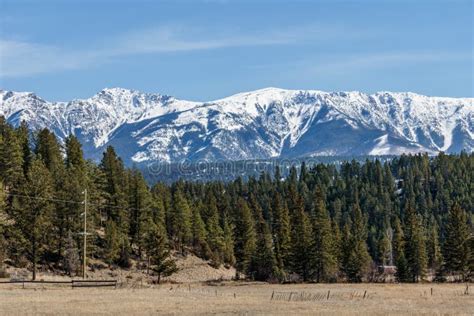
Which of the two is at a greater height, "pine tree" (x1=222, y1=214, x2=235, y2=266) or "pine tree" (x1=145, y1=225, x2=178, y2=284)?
"pine tree" (x1=145, y1=225, x2=178, y2=284)

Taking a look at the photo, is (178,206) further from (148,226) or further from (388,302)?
(388,302)

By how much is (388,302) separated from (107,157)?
85825mm

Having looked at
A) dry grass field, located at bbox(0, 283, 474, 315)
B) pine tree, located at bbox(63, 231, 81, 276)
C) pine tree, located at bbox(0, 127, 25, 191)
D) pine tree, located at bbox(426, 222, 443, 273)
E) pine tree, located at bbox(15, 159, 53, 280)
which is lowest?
pine tree, located at bbox(426, 222, 443, 273)

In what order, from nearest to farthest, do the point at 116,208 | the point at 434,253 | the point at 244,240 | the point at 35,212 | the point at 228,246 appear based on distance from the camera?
1. the point at 35,212
2. the point at 116,208
3. the point at 244,240
4. the point at 434,253
5. the point at 228,246

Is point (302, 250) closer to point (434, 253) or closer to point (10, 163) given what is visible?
point (10, 163)

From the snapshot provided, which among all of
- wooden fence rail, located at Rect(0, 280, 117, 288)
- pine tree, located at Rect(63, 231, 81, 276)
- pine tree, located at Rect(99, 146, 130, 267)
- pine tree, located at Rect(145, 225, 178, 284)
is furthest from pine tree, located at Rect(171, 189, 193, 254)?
wooden fence rail, located at Rect(0, 280, 117, 288)

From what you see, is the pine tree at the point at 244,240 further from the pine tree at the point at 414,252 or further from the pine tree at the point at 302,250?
the pine tree at the point at 414,252

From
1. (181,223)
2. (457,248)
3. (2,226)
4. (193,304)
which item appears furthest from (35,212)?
(457,248)

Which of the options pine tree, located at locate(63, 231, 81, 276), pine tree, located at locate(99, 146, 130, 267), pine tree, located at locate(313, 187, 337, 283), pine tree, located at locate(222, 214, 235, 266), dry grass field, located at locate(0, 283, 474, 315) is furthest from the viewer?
pine tree, located at locate(222, 214, 235, 266)

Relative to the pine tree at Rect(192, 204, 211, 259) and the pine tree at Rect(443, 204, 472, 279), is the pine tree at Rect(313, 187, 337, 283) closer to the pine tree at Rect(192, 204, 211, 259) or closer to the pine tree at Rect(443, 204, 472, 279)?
the pine tree at Rect(443, 204, 472, 279)

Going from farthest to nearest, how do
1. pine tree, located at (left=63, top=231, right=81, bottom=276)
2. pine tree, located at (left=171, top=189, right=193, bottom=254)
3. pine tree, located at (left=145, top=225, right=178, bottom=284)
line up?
pine tree, located at (left=171, top=189, right=193, bottom=254) → pine tree, located at (left=63, top=231, right=81, bottom=276) → pine tree, located at (left=145, top=225, right=178, bottom=284)

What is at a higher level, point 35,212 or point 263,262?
point 35,212

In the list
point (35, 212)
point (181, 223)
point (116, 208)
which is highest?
point (35, 212)

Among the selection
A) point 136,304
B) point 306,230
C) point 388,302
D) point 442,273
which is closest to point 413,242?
point 442,273
